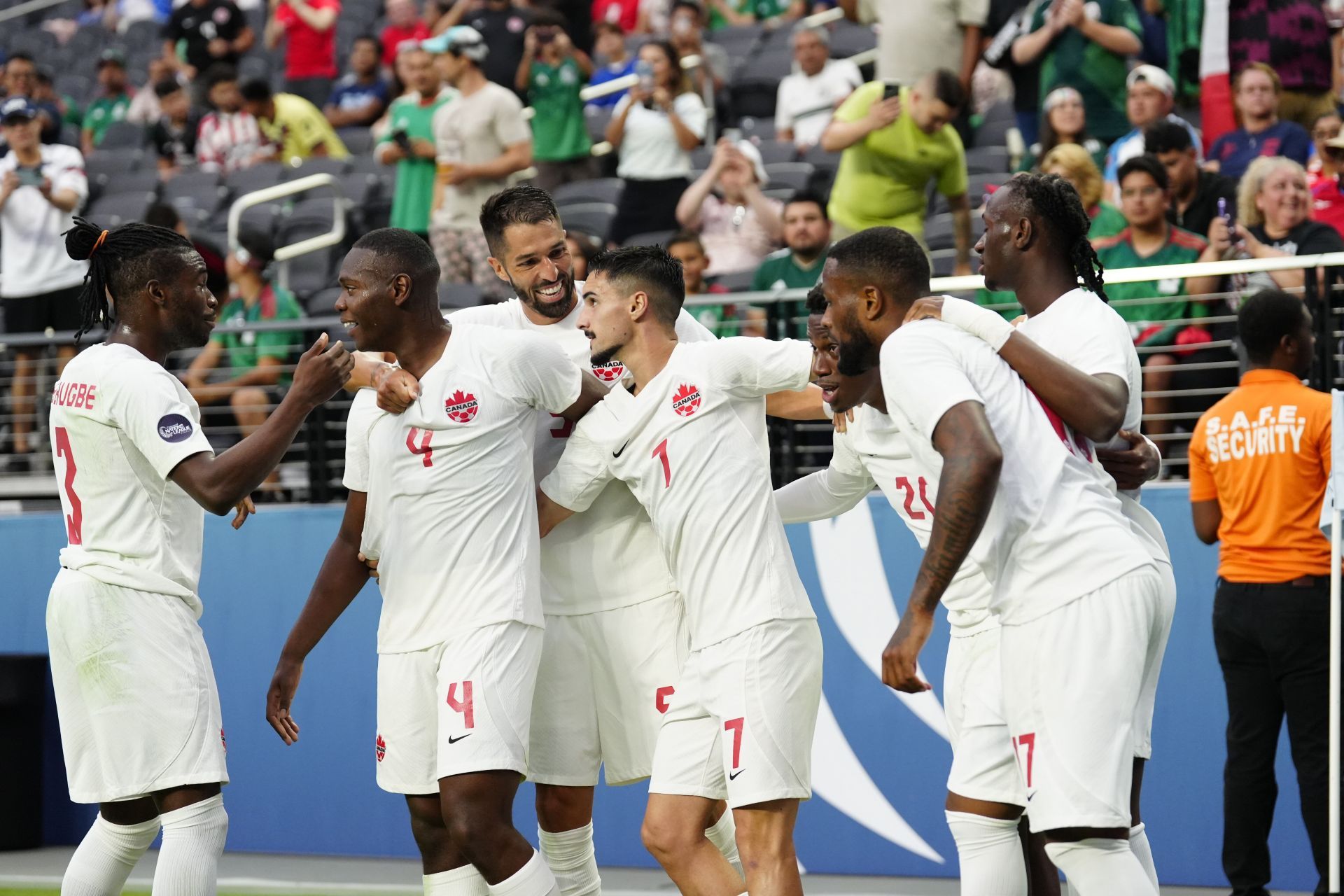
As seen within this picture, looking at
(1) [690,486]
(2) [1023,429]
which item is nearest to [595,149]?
(1) [690,486]

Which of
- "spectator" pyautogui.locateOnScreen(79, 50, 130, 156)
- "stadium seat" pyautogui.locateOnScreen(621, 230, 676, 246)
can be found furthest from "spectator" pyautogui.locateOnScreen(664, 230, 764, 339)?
"spectator" pyautogui.locateOnScreen(79, 50, 130, 156)

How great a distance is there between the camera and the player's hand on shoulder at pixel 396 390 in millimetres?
5055

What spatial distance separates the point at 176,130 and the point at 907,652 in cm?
1330

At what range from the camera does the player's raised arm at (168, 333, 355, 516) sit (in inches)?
189

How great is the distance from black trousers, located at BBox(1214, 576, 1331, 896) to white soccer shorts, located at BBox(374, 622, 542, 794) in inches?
125

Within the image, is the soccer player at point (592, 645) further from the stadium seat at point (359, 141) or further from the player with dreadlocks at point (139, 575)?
the stadium seat at point (359, 141)

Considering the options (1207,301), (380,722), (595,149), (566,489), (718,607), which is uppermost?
(595,149)

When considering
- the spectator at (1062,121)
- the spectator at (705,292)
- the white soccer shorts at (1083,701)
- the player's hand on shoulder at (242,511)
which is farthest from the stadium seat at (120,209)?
the white soccer shorts at (1083,701)

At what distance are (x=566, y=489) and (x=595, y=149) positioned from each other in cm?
849

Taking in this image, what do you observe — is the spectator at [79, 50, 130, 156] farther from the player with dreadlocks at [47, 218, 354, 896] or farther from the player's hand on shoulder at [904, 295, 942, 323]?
the player's hand on shoulder at [904, 295, 942, 323]

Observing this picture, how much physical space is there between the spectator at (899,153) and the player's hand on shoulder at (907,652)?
18.7ft

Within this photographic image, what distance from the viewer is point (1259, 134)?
948 centimetres

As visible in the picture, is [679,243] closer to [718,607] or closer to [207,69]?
[718,607]

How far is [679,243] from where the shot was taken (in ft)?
31.0
